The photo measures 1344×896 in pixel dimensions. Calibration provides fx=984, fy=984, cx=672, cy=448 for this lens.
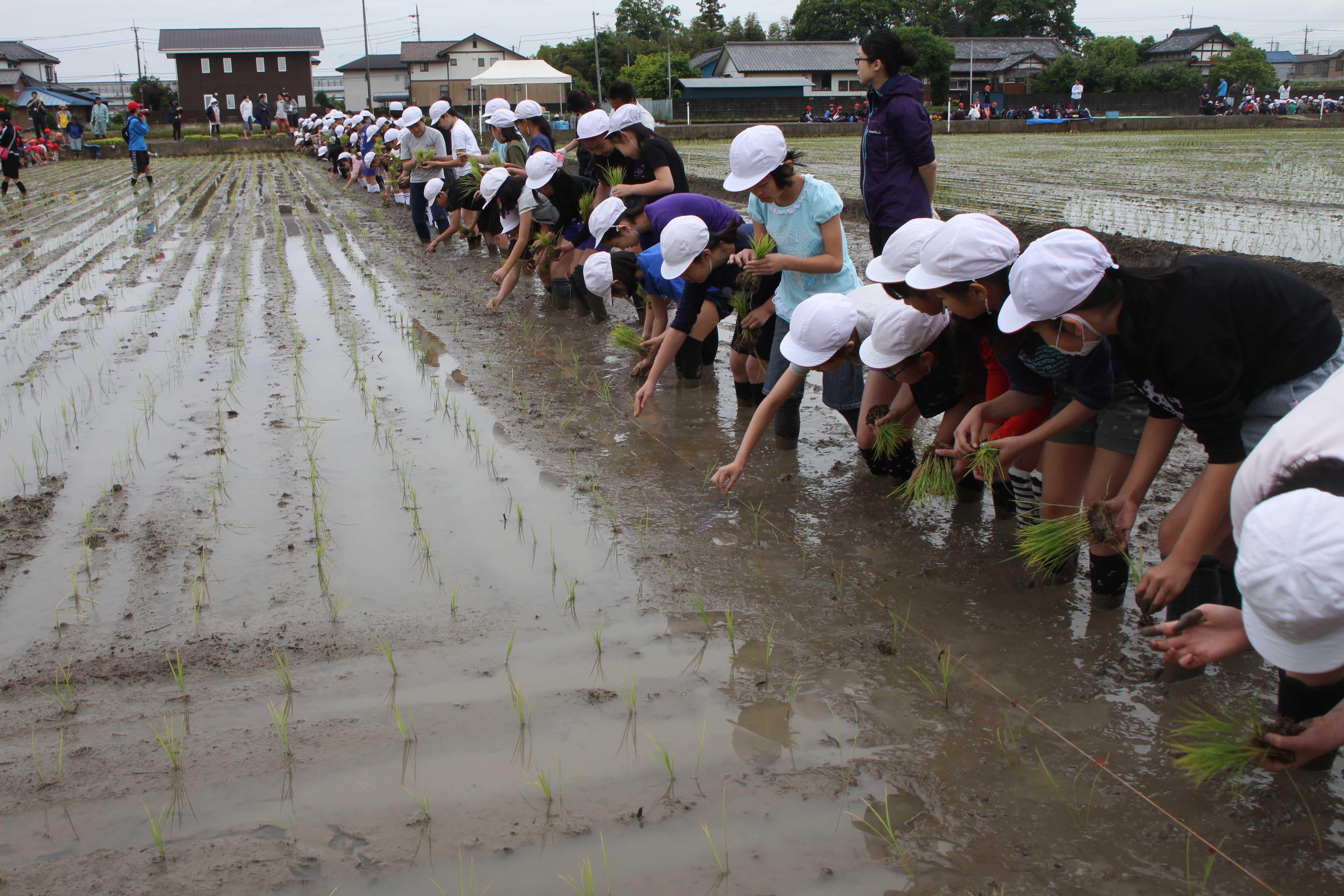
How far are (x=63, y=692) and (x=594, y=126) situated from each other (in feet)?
14.4

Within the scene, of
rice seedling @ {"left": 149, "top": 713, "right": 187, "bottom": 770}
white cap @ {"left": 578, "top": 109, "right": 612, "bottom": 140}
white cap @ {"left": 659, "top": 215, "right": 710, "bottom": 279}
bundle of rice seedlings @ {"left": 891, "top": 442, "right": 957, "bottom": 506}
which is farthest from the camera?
white cap @ {"left": 578, "top": 109, "right": 612, "bottom": 140}

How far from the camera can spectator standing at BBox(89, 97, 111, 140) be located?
2820cm

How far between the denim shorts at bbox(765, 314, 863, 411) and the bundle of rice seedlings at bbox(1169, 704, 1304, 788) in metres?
1.91

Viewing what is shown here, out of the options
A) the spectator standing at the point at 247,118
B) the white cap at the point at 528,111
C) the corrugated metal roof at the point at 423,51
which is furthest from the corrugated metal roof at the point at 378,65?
the white cap at the point at 528,111

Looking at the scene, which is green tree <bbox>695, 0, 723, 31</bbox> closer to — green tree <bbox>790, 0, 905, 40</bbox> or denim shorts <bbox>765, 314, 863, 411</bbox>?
green tree <bbox>790, 0, 905, 40</bbox>

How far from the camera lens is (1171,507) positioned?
3.36 metres

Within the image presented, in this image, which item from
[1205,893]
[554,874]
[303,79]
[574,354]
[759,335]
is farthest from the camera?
[303,79]

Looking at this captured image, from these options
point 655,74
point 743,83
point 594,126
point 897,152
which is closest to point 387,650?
point 897,152

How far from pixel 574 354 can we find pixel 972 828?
4214mm

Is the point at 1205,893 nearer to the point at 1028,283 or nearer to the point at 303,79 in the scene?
the point at 1028,283

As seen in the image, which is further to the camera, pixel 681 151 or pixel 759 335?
pixel 681 151

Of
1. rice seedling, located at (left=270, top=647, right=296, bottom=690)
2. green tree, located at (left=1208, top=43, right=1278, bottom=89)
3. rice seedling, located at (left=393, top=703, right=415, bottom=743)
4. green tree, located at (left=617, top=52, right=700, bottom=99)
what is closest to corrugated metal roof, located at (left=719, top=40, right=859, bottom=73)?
green tree, located at (left=617, top=52, right=700, bottom=99)

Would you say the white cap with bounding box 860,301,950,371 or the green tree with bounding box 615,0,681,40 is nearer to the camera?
the white cap with bounding box 860,301,950,371

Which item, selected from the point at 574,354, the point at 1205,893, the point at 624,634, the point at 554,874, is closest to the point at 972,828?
the point at 1205,893
